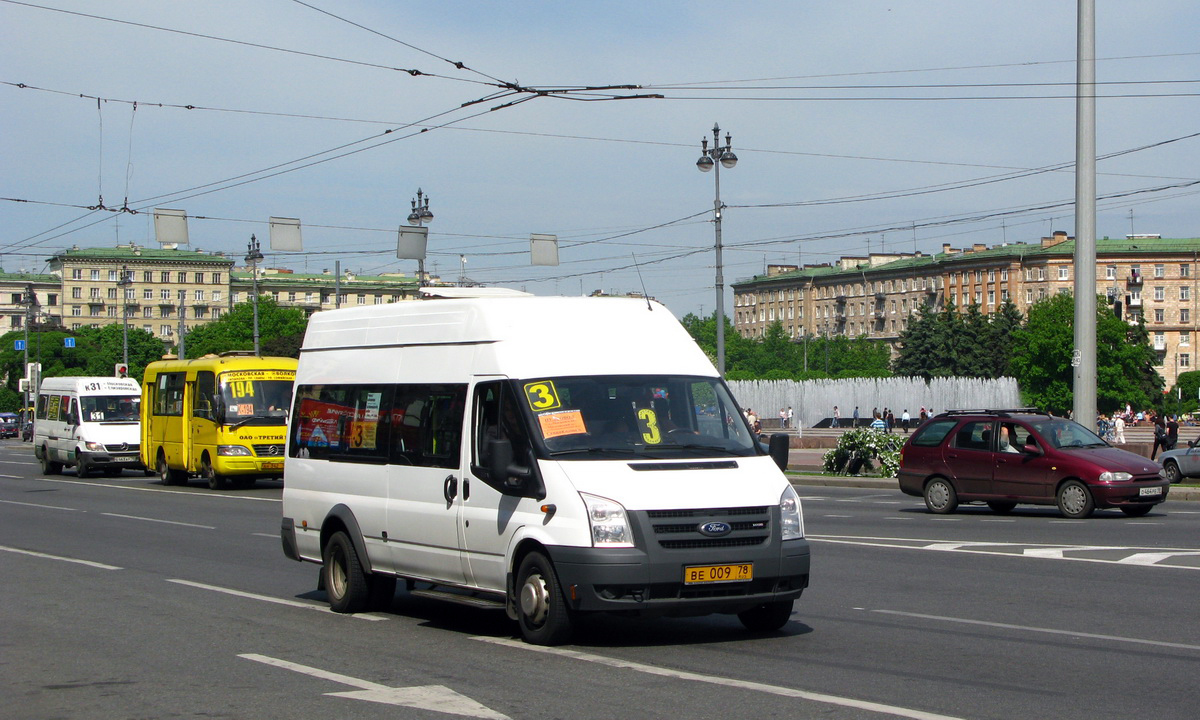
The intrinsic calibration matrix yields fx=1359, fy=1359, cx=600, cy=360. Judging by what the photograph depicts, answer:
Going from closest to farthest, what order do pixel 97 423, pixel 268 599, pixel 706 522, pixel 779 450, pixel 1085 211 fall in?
pixel 706 522, pixel 779 450, pixel 268 599, pixel 1085 211, pixel 97 423

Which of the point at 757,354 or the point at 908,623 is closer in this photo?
the point at 908,623

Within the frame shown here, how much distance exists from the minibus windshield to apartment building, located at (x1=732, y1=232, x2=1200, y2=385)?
339 feet

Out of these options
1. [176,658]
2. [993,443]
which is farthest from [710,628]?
[993,443]

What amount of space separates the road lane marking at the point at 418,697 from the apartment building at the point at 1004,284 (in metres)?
122

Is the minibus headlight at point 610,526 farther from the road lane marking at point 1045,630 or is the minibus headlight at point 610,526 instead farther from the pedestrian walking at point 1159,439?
the pedestrian walking at point 1159,439

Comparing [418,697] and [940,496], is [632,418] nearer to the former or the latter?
[418,697]

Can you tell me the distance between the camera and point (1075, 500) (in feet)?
65.7

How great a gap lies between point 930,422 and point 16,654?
16046 millimetres

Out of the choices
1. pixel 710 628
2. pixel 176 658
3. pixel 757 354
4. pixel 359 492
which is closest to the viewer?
pixel 176 658

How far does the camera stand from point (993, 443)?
838 inches

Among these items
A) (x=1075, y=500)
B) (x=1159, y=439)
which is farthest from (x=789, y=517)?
(x=1159, y=439)

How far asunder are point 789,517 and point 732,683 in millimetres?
1579


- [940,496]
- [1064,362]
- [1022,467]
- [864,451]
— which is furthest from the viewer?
[1064,362]

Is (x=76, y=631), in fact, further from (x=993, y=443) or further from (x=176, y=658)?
(x=993, y=443)
